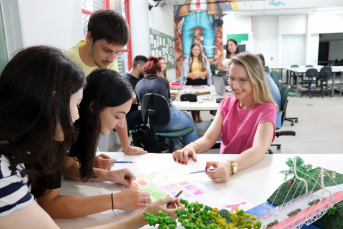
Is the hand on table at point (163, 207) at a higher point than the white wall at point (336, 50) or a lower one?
lower

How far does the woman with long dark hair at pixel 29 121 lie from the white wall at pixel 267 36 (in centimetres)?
1122

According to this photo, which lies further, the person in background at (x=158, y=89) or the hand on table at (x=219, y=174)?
the person in background at (x=158, y=89)

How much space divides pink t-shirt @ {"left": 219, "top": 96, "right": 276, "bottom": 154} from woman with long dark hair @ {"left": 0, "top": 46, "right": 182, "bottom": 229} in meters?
1.10

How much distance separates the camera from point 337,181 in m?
0.95

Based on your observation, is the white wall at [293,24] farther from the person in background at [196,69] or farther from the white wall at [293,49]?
the person in background at [196,69]

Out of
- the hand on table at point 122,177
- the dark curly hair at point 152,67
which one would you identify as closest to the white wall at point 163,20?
the dark curly hair at point 152,67

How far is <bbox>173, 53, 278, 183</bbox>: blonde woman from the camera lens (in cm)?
142

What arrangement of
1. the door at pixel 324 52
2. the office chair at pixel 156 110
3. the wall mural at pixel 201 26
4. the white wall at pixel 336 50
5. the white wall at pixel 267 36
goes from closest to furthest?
the office chair at pixel 156 110, the wall mural at pixel 201 26, the white wall at pixel 267 36, the white wall at pixel 336 50, the door at pixel 324 52

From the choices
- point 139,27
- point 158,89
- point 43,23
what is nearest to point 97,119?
point 43,23

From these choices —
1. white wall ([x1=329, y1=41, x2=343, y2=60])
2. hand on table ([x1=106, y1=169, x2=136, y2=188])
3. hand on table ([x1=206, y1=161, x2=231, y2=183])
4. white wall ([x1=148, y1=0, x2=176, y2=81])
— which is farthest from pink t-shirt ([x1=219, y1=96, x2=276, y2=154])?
white wall ([x1=329, y1=41, x2=343, y2=60])

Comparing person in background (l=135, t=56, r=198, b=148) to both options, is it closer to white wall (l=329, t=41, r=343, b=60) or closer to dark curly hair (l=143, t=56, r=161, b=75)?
dark curly hair (l=143, t=56, r=161, b=75)

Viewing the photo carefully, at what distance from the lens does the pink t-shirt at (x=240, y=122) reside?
4.95 feet

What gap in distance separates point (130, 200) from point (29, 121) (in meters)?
0.45

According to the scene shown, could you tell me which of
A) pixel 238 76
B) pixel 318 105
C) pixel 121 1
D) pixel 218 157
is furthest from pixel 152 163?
pixel 318 105
